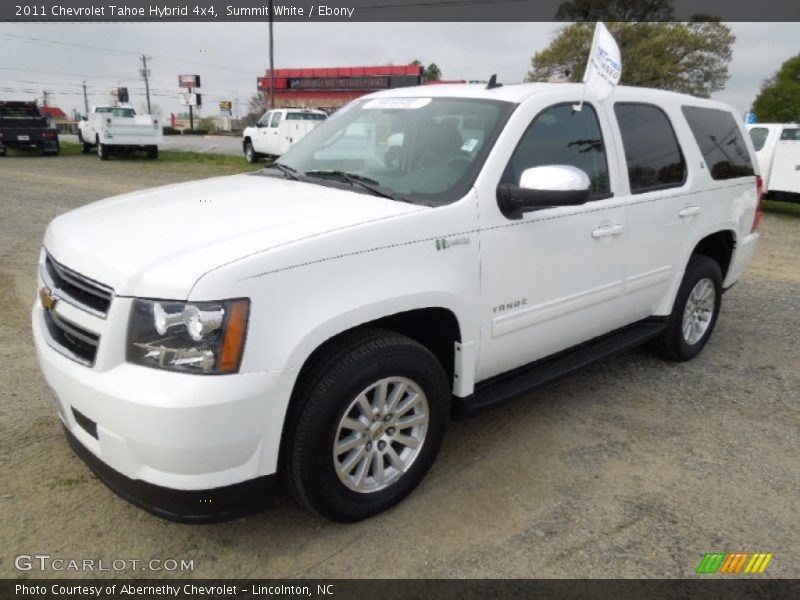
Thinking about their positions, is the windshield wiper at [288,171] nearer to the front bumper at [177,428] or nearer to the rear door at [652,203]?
the front bumper at [177,428]

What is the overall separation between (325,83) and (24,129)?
4660 centimetres

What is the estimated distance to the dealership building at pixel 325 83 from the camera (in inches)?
2399

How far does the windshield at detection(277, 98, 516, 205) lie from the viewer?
116 inches

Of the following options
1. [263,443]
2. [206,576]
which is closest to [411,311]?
[263,443]

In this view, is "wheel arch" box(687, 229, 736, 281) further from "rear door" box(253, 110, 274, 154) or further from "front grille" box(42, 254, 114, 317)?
"rear door" box(253, 110, 274, 154)

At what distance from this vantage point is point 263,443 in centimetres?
225

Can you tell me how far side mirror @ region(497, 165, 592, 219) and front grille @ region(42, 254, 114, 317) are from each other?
5.63 ft

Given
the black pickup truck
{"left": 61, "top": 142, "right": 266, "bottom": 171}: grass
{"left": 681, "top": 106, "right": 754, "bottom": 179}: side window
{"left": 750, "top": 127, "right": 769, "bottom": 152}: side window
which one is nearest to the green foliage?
{"left": 61, "top": 142, "right": 266, "bottom": 171}: grass

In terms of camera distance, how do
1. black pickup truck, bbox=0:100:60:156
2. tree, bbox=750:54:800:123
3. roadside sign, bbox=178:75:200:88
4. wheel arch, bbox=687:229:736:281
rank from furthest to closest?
1. roadside sign, bbox=178:75:200:88
2. tree, bbox=750:54:800:123
3. black pickup truck, bbox=0:100:60:156
4. wheel arch, bbox=687:229:736:281

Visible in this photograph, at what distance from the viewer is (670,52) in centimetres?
3816

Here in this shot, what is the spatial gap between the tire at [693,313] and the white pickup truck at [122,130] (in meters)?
20.9

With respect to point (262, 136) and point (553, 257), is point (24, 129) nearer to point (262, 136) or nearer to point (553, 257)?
→ point (262, 136)

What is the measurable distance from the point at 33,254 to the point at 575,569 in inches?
277

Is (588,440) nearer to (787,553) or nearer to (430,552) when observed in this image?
(787,553)
